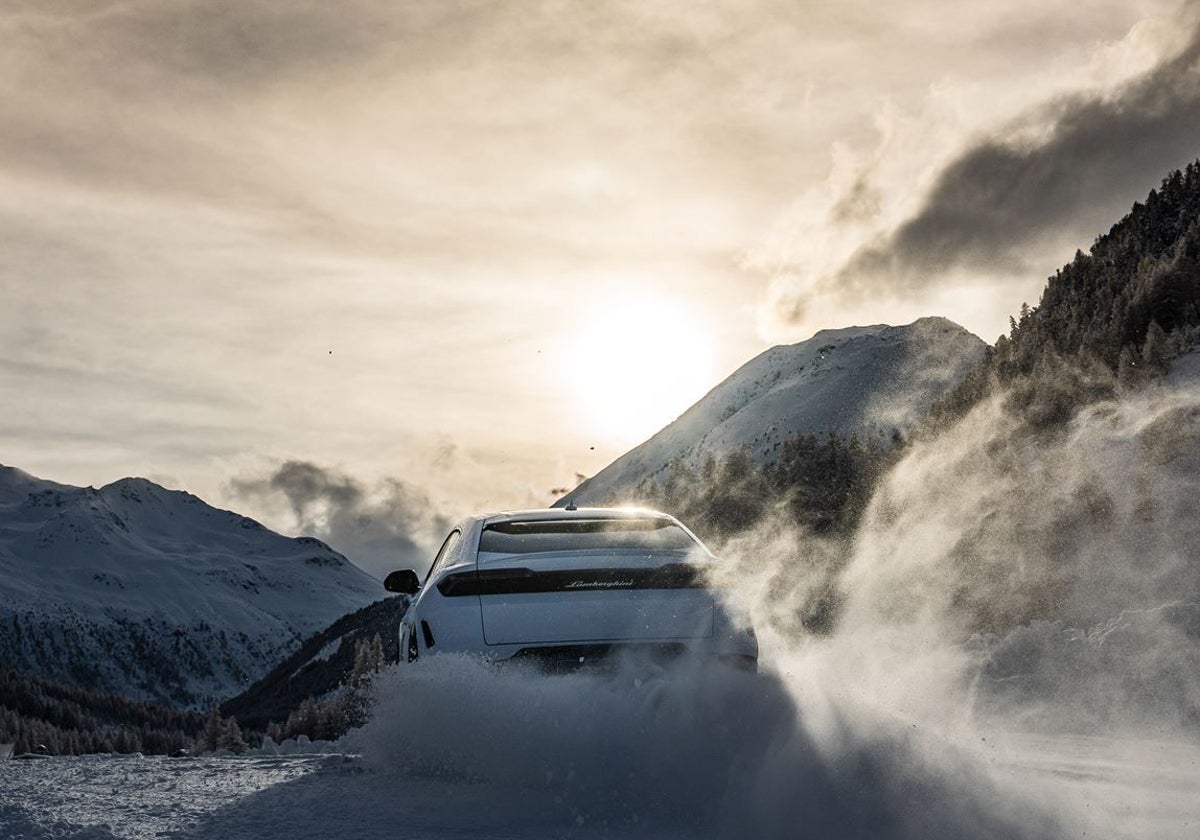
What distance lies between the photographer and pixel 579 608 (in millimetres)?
6465

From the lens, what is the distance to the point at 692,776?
5438 mm

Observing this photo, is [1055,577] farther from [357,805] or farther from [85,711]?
[85,711]

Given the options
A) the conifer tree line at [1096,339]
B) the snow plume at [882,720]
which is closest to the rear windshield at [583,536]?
Result: the snow plume at [882,720]

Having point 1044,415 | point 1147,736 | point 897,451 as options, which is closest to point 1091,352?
point 1044,415

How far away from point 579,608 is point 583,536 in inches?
31.6

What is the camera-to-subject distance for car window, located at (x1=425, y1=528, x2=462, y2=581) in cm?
780

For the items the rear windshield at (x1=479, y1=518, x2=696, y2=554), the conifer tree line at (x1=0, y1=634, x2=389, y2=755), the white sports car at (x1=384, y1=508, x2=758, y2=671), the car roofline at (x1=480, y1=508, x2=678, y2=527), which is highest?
the car roofline at (x1=480, y1=508, x2=678, y2=527)

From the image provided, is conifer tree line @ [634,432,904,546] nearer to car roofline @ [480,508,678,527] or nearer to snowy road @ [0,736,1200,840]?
car roofline @ [480,508,678,527]

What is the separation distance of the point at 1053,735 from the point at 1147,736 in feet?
3.09

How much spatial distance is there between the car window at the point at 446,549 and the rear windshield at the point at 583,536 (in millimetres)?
417

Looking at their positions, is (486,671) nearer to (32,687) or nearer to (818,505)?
(818,505)

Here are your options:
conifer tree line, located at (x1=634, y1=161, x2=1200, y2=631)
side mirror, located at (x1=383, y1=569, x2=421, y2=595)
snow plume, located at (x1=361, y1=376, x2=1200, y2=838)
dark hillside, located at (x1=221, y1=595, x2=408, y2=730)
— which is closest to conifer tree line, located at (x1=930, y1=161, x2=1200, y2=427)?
conifer tree line, located at (x1=634, y1=161, x2=1200, y2=631)

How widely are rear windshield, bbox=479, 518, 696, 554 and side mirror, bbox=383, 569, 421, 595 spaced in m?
2.12

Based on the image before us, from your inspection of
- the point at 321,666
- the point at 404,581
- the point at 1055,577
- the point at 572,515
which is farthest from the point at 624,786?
the point at 321,666
